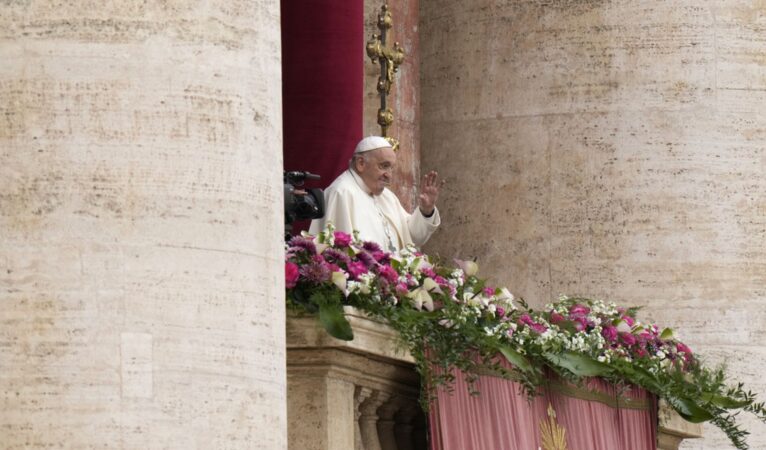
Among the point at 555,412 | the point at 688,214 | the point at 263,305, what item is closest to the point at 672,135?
the point at 688,214

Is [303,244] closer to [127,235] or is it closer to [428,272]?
[428,272]

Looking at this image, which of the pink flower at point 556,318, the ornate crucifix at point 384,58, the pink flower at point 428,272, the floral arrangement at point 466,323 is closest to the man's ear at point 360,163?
the floral arrangement at point 466,323

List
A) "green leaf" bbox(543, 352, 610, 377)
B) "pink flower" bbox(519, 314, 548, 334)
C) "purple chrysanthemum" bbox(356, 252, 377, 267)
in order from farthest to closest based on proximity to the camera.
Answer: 1. "green leaf" bbox(543, 352, 610, 377)
2. "pink flower" bbox(519, 314, 548, 334)
3. "purple chrysanthemum" bbox(356, 252, 377, 267)

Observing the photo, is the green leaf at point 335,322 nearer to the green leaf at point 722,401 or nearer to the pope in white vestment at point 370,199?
the pope in white vestment at point 370,199

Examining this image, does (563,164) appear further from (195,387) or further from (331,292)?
(195,387)

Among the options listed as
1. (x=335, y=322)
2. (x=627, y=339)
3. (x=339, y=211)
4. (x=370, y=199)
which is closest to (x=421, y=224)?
(x=370, y=199)

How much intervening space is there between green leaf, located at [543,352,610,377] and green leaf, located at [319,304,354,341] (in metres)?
1.93

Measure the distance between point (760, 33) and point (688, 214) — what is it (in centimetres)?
148

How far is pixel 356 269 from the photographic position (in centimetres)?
1015

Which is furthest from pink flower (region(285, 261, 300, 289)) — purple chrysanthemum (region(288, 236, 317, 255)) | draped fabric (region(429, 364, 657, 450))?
draped fabric (region(429, 364, 657, 450))

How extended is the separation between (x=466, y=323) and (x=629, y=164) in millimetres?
5958

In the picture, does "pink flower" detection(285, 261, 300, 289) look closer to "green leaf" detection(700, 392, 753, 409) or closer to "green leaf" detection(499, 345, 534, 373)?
"green leaf" detection(499, 345, 534, 373)

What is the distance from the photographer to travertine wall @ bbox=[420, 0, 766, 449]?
16094mm

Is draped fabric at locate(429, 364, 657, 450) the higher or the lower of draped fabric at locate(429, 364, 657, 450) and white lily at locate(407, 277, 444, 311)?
the lower
